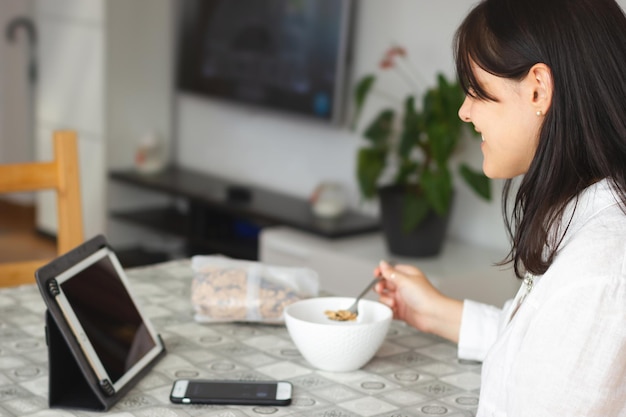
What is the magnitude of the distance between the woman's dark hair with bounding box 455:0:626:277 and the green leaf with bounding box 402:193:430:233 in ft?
6.17

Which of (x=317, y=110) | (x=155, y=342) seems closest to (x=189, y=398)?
(x=155, y=342)

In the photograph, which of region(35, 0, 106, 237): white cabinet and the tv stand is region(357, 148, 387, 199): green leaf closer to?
the tv stand

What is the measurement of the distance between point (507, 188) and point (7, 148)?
15.9 ft

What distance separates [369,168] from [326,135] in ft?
2.16

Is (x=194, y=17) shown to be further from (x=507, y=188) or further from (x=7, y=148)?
(x=507, y=188)

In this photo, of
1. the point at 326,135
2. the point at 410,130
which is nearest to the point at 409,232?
the point at 410,130

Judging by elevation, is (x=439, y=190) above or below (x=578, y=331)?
below

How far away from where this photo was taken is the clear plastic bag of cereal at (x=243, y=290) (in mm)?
1641

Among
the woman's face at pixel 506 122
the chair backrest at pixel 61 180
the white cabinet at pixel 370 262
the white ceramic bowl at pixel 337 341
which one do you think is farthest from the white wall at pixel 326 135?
the woman's face at pixel 506 122

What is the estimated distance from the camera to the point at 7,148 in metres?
5.73

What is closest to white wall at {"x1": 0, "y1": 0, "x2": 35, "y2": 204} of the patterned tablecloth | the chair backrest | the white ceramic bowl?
the chair backrest

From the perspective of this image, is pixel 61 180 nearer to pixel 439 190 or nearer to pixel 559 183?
pixel 559 183

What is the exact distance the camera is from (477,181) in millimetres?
3020

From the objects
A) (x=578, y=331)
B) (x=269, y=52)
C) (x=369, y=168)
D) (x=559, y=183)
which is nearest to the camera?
(x=578, y=331)
